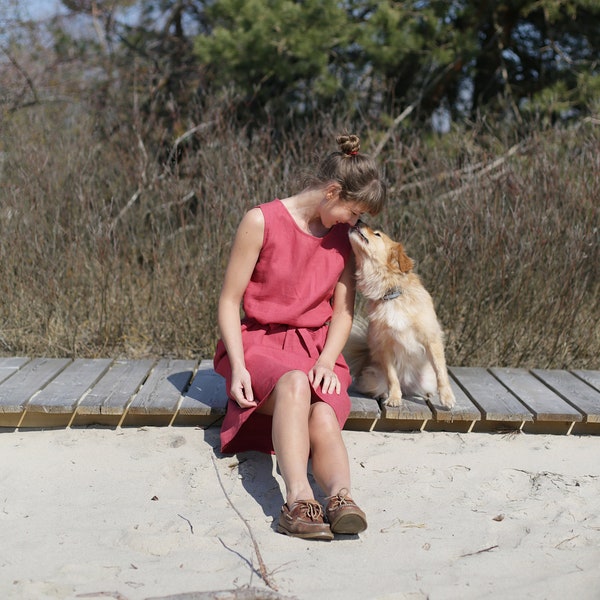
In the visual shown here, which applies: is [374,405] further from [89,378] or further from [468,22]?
[468,22]

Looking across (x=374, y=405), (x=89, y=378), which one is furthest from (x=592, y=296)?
(x=89, y=378)

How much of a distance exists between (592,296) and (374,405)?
2.13 metres

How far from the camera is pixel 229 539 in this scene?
8.38 ft

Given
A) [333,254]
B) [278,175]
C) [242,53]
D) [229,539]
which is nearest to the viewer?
[229,539]

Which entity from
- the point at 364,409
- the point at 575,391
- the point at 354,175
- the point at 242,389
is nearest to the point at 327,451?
the point at 242,389

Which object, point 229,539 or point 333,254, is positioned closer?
point 229,539

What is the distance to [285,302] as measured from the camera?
10.7ft

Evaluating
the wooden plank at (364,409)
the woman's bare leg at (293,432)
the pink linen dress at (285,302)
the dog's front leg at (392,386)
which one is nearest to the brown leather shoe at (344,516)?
the woman's bare leg at (293,432)

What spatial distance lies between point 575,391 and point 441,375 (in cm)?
84

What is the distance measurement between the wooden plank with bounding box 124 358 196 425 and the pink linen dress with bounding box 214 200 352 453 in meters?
0.36

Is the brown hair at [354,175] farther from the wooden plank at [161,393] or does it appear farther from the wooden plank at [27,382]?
the wooden plank at [27,382]

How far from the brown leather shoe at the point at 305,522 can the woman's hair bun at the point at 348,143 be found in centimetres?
144

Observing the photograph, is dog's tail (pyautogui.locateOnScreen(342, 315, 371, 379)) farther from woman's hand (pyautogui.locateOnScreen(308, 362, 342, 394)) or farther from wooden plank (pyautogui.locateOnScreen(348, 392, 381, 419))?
woman's hand (pyautogui.locateOnScreen(308, 362, 342, 394))

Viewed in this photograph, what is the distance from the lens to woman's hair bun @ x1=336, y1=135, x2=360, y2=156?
119 inches
